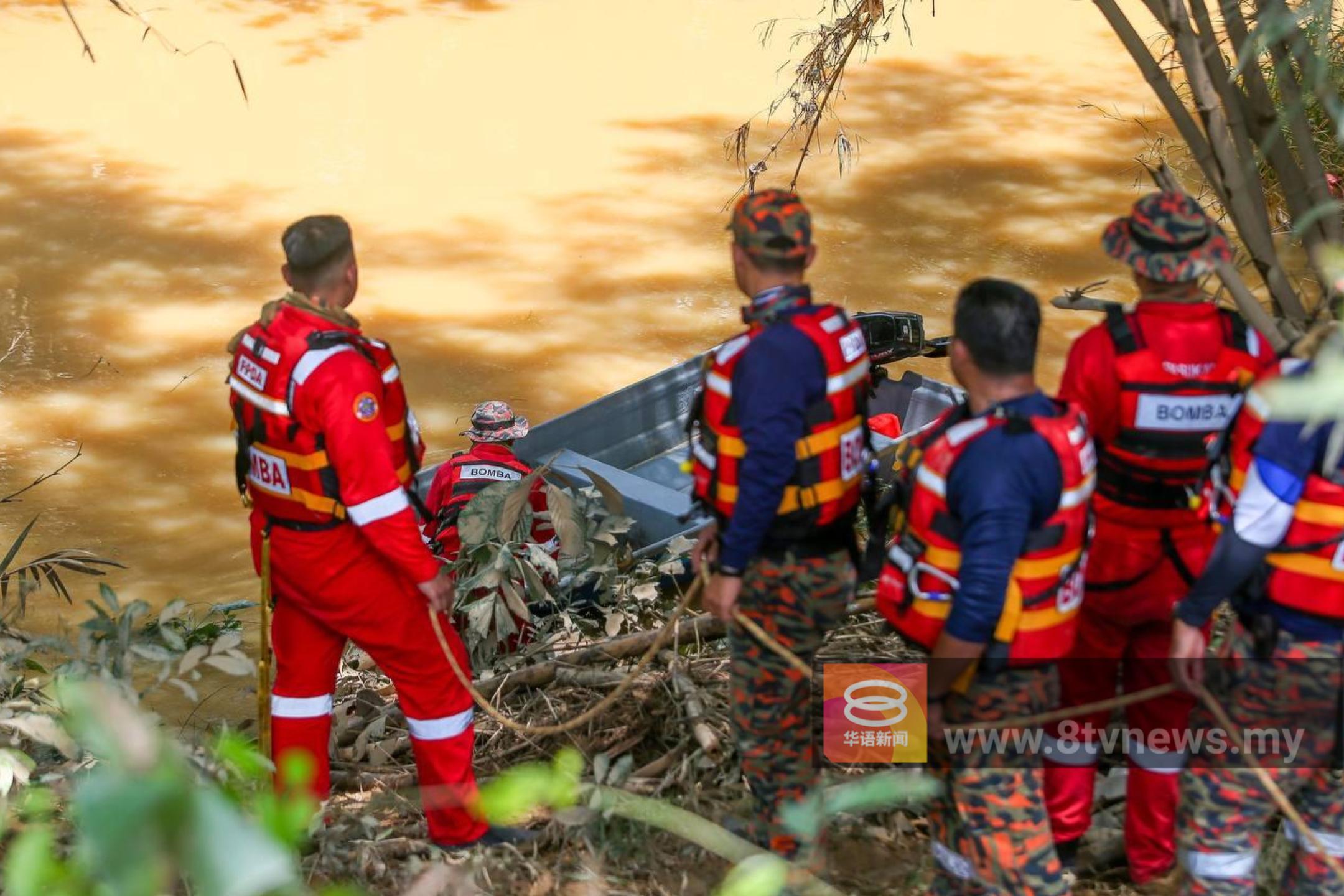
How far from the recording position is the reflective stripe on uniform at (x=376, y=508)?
403 centimetres

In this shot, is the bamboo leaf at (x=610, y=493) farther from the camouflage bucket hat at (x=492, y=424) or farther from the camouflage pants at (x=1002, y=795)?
the camouflage pants at (x=1002, y=795)

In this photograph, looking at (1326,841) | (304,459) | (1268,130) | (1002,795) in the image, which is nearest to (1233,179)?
(1268,130)

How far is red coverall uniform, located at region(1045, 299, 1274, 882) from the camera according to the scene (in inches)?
144

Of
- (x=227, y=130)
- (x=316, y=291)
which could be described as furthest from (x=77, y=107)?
(x=316, y=291)

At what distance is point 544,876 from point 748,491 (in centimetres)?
129

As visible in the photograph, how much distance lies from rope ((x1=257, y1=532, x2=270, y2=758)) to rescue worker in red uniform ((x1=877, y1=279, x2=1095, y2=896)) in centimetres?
189

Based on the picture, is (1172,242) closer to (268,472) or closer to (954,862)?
(954,862)

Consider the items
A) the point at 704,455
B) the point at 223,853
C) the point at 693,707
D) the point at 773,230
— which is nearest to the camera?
the point at 223,853

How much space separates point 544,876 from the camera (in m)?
4.09

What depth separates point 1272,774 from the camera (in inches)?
131

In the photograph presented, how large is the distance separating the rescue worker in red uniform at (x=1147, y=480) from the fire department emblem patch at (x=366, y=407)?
1842 millimetres

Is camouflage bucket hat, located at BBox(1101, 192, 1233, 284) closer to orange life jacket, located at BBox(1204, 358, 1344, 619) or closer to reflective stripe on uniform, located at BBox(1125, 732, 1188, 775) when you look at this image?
orange life jacket, located at BBox(1204, 358, 1344, 619)

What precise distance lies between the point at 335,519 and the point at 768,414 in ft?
4.40

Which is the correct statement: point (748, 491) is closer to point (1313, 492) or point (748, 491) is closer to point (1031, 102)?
point (1313, 492)
